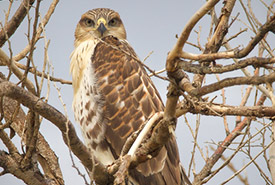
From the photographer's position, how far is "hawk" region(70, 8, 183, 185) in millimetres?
4184

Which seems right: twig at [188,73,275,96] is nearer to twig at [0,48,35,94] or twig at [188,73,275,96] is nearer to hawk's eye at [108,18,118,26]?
twig at [0,48,35,94]

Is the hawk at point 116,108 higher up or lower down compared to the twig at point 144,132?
higher up

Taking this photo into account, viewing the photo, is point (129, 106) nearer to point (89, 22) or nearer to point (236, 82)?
point (89, 22)

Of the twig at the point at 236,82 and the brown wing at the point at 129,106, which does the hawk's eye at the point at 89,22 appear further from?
the twig at the point at 236,82

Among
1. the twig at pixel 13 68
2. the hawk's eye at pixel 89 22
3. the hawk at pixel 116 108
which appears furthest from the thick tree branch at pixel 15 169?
the hawk's eye at pixel 89 22

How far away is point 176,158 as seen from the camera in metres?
4.26

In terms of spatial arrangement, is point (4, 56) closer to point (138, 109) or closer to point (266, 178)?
point (138, 109)

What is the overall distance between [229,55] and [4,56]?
193 centimetres

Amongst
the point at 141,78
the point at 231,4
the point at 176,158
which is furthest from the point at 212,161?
the point at 231,4

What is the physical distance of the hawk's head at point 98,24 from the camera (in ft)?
18.5

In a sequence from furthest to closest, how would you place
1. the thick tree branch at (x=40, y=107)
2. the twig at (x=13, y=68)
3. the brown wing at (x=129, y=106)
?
the brown wing at (x=129, y=106), the twig at (x=13, y=68), the thick tree branch at (x=40, y=107)

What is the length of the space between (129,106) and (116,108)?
15 cm

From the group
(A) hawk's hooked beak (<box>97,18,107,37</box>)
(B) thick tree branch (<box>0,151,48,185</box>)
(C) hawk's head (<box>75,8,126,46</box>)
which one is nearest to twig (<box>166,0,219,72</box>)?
(B) thick tree branch (<box>0,151,48,185</box>)

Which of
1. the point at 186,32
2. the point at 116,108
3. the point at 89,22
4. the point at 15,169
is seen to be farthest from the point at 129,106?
the point at 186,32
